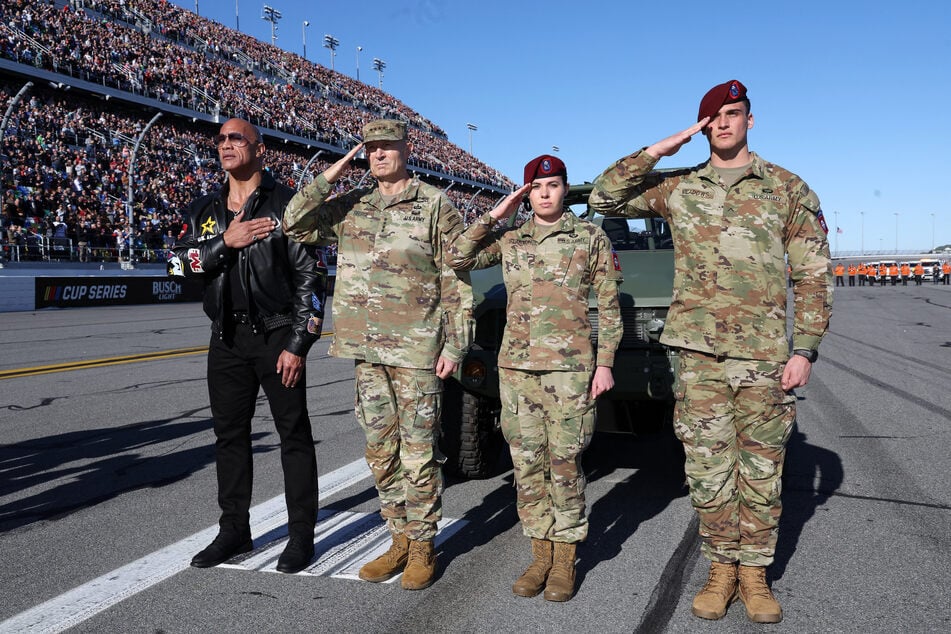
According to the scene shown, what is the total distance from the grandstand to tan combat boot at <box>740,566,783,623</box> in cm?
1135

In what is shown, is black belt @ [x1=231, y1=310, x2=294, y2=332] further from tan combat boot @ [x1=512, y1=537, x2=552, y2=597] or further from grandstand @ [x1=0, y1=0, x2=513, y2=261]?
grandstand @ [x1=0, y1=0, x2=513, y2=261]

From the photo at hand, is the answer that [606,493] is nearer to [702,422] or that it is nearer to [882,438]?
[702,422]

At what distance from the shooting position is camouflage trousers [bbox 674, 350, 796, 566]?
310 cm

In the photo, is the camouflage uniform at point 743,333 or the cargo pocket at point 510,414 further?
the cargo pocket at point 510,414

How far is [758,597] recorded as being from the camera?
120 inches

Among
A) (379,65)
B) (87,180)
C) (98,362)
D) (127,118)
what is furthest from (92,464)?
(379,65)

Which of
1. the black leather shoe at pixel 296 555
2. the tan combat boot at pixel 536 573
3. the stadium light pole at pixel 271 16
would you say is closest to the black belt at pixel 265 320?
the black leather shoe at pixel 296 555

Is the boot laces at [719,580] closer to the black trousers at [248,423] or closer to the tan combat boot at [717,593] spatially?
the tan combat boot at [717,593]

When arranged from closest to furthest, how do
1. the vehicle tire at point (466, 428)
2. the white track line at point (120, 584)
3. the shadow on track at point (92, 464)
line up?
1. the white track line at point (120, 584)
2. the shadow on track at point (92, 464)
3. the vehicle tire at point (466, 428)

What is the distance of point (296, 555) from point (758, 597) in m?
1.89

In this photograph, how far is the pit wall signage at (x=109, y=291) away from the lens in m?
20.3

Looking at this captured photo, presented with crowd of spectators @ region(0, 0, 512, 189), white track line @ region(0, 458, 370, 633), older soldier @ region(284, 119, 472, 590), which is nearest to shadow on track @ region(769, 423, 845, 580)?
older soldier @ region(284, 119, 472, 590)

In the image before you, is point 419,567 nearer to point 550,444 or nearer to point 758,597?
point 550,444

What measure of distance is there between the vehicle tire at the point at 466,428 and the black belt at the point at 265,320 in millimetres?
1260
